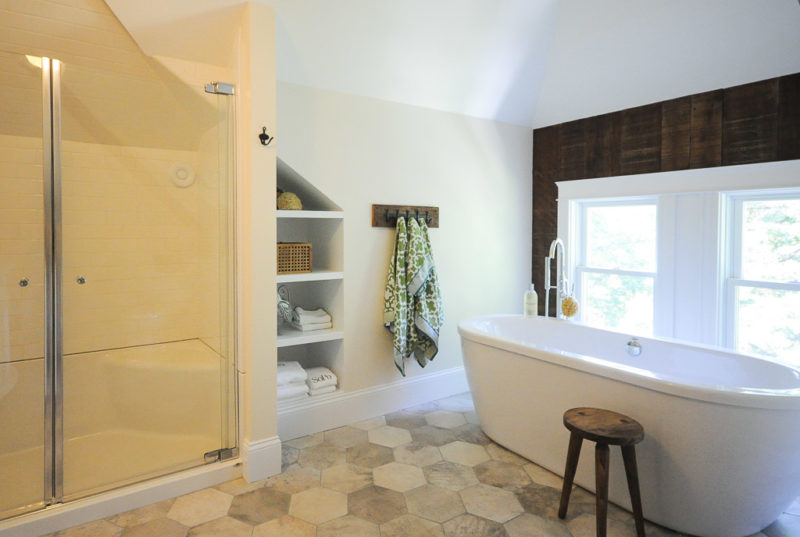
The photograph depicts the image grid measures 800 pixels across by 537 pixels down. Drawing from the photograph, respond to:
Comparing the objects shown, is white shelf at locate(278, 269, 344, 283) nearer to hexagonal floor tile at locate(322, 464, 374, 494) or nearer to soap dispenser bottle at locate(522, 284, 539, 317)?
hexagonal floor tile at locate(322, 464, 374, 494)

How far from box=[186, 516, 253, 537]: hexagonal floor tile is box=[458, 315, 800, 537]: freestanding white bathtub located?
4.70ft

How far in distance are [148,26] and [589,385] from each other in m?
2.66

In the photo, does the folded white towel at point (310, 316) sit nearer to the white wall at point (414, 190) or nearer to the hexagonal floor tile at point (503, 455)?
the white wall at point (414, 190)

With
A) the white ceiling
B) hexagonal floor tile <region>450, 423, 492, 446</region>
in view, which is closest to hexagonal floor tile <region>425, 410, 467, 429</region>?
hexagonal floor tile <region>450, 423, 492, 446</region>

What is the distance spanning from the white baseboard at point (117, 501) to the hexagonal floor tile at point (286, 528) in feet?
1.55

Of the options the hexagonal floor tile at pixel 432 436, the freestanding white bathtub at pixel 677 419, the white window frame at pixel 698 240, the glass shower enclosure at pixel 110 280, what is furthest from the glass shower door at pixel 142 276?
the white window frame at pixel 698 240

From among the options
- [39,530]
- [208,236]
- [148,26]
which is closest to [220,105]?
[148,26]

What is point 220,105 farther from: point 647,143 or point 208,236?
point 647,143

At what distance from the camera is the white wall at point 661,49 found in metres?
2.68

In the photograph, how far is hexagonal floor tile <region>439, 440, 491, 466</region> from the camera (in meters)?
2.70

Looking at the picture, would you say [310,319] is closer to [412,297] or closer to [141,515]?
[412,297]

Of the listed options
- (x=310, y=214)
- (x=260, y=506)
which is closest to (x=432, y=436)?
(x=260, y=506)

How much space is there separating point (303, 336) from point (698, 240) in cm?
256

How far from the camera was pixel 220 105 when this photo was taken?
253cm
